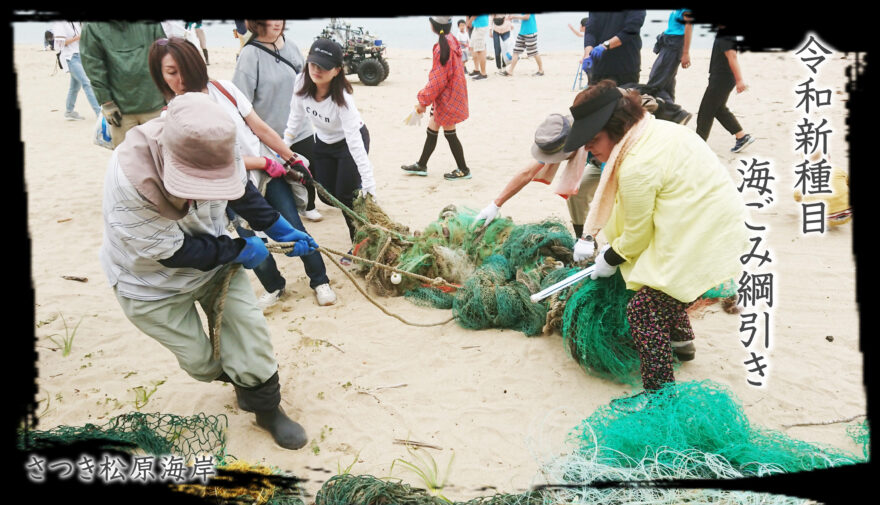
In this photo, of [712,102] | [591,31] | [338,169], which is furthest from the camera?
[712,102]

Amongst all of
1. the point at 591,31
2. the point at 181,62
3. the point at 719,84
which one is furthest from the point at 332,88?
the point at 719,84

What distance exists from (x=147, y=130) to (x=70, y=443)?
1.50 m

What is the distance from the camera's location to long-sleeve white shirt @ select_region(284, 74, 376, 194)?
4238mm

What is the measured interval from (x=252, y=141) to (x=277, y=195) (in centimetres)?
46

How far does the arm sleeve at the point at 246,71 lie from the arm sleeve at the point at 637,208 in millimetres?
2766

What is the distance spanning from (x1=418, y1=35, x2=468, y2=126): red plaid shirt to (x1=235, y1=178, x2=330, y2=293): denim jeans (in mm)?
2509

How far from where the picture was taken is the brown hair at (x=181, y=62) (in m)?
3.20

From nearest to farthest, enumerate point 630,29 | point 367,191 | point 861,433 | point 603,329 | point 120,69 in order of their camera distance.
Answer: point 861,433 → point 603,329 → point 367,191 → point 120,69 → point 630,29

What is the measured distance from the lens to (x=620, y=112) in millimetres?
2682

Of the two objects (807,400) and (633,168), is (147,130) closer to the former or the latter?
(633,168)

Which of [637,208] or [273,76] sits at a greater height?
[273,76]

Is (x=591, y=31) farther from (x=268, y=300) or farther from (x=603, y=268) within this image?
(x=268, y=300)

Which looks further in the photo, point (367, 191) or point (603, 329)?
point (367, 191)

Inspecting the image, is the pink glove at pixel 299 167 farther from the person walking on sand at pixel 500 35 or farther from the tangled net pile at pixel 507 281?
the person walking on sand at pixel 500 35
